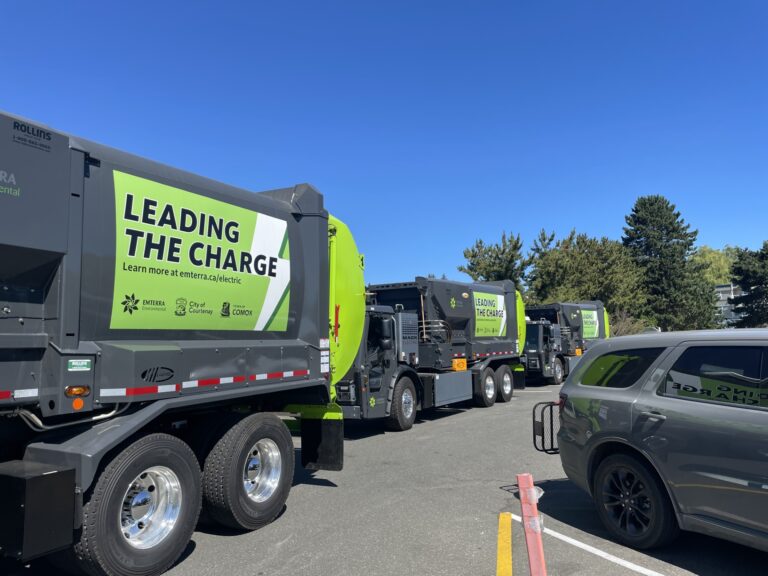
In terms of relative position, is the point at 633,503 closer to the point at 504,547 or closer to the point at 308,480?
the point at 504,547

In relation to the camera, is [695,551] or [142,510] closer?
[142,510]

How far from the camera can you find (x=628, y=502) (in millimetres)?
4816

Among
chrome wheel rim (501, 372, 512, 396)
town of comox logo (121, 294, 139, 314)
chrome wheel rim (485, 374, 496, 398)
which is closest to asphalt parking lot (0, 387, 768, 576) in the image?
town of comox logo (121, 294, 139, 314)

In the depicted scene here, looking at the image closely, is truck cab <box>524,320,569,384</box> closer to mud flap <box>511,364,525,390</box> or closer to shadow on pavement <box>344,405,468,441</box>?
mud flap <box>511,364,525,390</box>

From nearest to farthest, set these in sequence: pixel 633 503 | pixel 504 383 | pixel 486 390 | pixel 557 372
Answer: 1. pixel 633 503
2. pixel 486 390
3. pixel 504 383
4. pixel 557 372

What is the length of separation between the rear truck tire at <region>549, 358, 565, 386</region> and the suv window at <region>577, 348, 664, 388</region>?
17060 millimetres

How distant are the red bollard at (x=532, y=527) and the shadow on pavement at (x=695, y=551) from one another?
7.06 ft

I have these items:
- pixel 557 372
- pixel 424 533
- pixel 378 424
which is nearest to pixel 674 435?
pixel 424 533

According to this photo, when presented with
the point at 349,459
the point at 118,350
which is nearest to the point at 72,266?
the point at 118,350

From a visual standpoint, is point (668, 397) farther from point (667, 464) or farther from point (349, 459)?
point (349, 459)

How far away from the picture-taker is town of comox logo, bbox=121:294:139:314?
436 cm

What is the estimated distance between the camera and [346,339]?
7465 millimetres

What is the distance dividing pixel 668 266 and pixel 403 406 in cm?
5745

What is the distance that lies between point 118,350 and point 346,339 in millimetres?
3581
